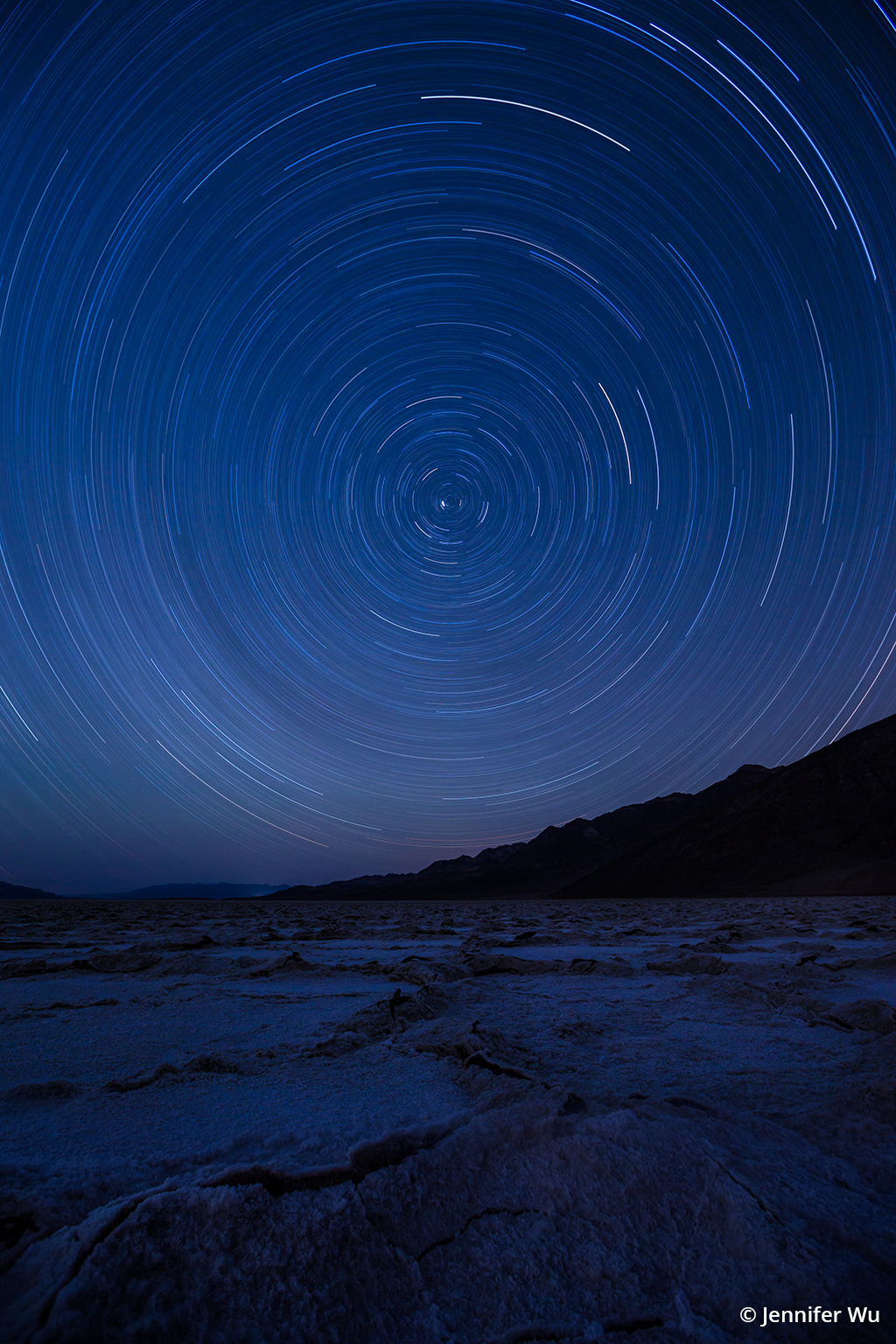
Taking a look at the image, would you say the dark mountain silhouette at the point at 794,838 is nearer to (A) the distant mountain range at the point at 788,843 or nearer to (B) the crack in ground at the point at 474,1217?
(A) the distant mountain range at the point at 788,843

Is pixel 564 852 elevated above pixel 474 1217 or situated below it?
above

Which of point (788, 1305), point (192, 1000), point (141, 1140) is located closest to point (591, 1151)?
point (788, 1305)

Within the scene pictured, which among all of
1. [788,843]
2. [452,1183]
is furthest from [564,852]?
[452,1183]

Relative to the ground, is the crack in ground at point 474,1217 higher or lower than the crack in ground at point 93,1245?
lower

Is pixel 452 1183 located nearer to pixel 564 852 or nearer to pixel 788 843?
pixel 788 843

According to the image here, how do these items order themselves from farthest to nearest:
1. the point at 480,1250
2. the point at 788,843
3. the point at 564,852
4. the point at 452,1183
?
1. the point at 564,852
2. the point at 788,843
3. the point at 452,1183
4. the point at 480,1250

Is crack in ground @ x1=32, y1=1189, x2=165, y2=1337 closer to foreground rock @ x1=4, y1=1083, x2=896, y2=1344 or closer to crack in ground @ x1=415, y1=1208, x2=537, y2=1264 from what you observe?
foreground rock @ x1=4, y1=1083, x2=896, y2=1344

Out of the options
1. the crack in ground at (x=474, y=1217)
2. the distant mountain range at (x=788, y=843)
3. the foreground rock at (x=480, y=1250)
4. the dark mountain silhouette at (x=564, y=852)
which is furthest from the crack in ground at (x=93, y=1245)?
the dark mountain silhouette at (x=564, y=852)
